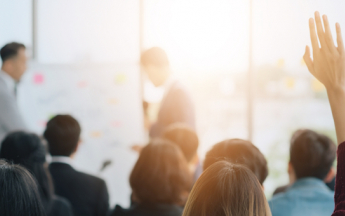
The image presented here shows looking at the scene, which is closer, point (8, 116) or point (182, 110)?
point (8, 116)

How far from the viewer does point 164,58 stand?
2.78 meters

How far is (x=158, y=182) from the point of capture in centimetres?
159

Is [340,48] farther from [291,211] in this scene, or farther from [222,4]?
[222,4]

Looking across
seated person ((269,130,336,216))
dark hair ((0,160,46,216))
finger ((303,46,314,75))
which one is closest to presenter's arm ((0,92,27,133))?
dark hair ((0,160,46,216))

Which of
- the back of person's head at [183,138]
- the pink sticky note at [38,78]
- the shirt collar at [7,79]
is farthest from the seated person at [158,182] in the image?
the pink sticky note at [38,78]

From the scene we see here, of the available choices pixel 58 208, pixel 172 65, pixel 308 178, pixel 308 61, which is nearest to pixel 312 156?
pixel 308 178

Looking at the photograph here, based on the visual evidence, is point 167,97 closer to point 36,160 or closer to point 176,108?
point 176,108

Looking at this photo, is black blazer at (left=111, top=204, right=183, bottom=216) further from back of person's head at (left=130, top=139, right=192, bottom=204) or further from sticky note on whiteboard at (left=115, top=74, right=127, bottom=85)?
sticky note on whiteboard at (left=115, top=74, right=127, bottom=85)

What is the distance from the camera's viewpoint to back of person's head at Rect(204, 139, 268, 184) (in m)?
1.38

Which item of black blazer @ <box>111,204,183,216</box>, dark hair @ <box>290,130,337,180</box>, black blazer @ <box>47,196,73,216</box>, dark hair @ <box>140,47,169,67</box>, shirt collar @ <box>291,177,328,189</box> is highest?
dark hair @ <box>140,47,169,67</box>

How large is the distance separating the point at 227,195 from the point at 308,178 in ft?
3.47

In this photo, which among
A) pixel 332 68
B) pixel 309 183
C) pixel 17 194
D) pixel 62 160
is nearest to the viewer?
pixel 332 68

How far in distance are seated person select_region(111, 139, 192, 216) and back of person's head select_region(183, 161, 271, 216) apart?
2.35 ft

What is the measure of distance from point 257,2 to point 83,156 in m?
2.54
